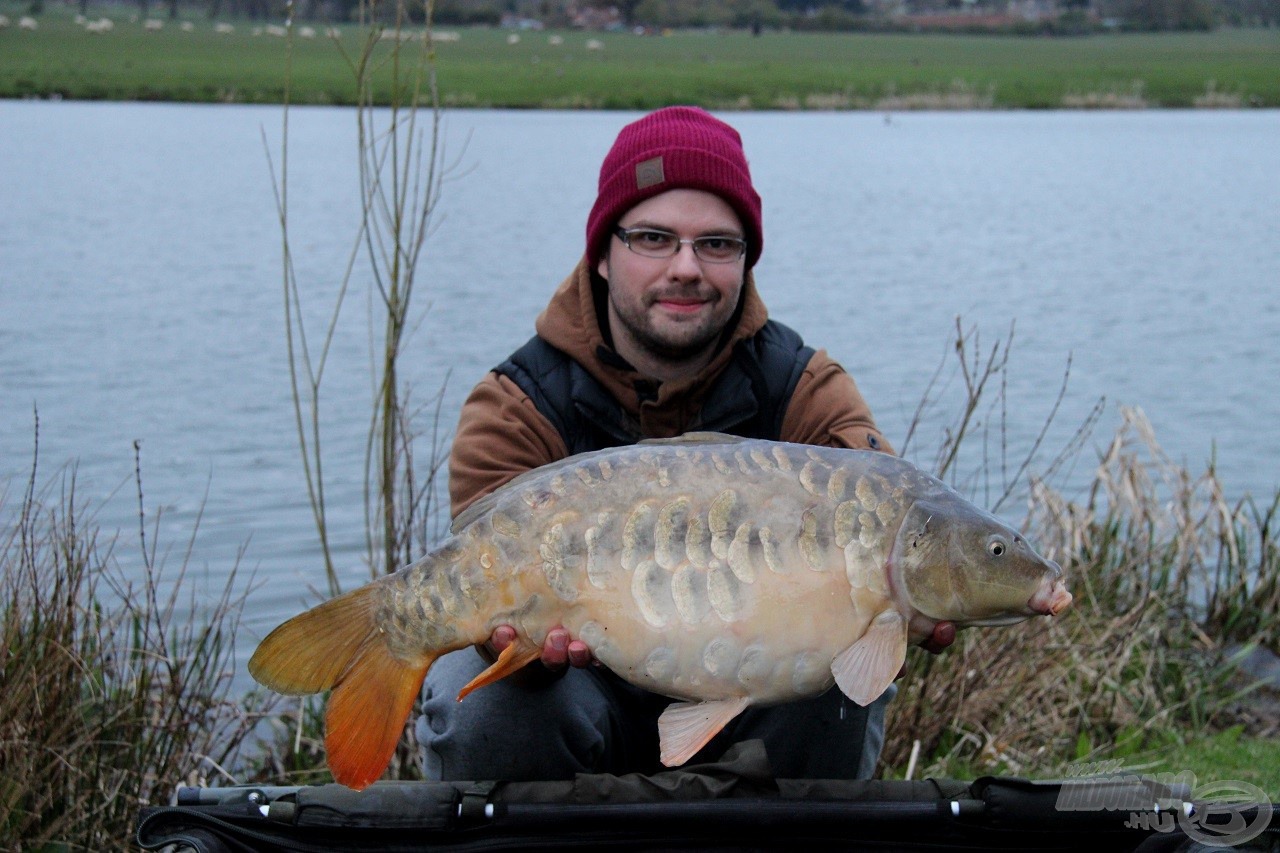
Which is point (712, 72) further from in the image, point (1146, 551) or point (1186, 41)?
point (1146, 551)

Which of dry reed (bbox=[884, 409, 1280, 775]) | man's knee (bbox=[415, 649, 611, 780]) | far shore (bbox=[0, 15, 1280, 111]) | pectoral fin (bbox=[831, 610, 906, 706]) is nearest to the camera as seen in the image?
pectoral fin (bbox=[831, 610, 906, 706])

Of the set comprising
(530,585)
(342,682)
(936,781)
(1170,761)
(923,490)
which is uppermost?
(923,490)

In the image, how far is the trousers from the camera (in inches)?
89.4

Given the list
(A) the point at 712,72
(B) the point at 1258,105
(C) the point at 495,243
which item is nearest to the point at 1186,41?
(B) the point at 1258,105

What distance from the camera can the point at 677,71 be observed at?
39344 mm

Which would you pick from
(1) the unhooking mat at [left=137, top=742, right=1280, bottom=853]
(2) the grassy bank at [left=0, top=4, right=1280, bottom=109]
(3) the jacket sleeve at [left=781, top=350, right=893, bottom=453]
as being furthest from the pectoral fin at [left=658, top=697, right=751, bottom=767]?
(2) the grassy bank at [left=0, top=4, right=1280, bottom=109]

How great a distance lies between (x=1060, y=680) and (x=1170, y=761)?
0.41 m

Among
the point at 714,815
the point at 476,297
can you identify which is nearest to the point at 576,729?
the point at 714,815

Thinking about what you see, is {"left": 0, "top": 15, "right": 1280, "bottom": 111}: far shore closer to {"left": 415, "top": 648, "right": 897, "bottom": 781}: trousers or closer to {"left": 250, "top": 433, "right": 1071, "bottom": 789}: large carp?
{"left": 415, "top": 648, "right": 897, "bottom": 781}: trousers

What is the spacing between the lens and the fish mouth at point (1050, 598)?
6.07 feet

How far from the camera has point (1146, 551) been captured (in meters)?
4.50

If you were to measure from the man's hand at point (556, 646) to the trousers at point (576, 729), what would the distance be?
0.87ft

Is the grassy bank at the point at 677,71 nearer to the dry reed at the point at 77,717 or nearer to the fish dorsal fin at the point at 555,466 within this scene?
the dry reed at the point at 77,717

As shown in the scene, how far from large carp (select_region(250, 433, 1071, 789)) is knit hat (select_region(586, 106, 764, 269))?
73cm
